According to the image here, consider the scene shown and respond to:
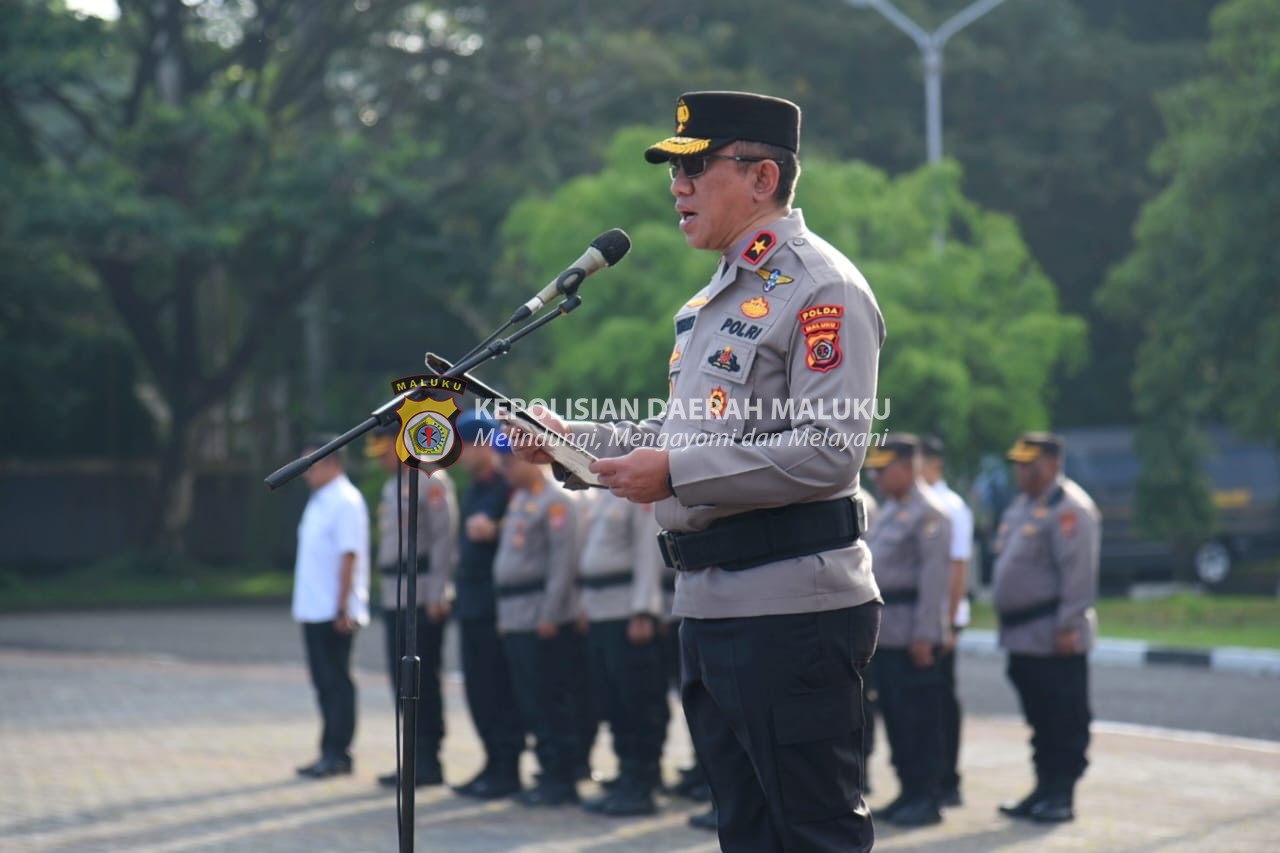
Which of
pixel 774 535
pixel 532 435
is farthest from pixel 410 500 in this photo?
pixel 774 535

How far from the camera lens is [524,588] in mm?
9297

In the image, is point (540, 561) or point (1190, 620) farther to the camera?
point (1190, 620)

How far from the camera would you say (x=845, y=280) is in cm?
398

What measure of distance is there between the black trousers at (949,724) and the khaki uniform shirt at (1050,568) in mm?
434

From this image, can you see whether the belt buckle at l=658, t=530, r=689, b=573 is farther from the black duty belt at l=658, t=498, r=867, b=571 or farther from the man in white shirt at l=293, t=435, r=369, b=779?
the man in white shirt at l=293, t=435, r=369, b=779

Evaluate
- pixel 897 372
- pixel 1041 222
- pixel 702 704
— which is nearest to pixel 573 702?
pixel 702 704

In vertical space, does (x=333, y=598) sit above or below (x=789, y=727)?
above

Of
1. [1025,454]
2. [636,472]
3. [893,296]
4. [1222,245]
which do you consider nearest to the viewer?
[636,472]

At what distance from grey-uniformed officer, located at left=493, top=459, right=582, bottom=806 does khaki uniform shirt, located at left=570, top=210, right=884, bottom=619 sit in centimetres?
514

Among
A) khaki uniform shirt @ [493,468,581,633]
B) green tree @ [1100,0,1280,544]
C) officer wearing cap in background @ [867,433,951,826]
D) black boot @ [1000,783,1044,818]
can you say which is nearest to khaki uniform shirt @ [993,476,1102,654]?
officer wearing cap in background @ [867,433,951,826]

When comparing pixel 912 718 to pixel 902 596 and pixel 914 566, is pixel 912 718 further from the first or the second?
pixel 914 566

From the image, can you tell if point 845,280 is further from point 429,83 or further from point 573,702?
point 429,83

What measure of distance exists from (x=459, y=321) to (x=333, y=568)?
21270 millimetres

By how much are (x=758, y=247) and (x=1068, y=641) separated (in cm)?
501
